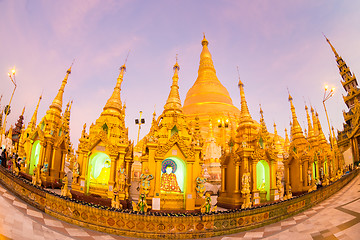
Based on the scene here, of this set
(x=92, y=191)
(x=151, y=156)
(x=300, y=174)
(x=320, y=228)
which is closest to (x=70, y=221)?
(x=151, y=156)

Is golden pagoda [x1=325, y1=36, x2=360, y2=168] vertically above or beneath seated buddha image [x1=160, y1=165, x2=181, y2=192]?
above

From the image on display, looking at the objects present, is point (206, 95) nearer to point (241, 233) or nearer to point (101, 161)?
point (101, 161)

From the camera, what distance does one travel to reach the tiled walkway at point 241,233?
6.18 meters

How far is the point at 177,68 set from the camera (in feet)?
48.5

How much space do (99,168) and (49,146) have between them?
18.0ft

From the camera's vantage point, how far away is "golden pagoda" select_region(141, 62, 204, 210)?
10.7 m

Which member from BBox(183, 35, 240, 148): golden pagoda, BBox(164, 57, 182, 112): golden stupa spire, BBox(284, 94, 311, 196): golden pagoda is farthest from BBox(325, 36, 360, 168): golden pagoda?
BBox(164, 57, 182, 112): golden stupa spire

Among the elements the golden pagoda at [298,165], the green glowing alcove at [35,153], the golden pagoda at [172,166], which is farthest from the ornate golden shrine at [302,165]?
the green glowing alcove at [35,153]

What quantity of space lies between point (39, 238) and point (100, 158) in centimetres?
919

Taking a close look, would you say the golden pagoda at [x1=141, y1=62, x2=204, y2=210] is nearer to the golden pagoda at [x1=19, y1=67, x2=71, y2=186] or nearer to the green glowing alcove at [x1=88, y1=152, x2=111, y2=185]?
the green glowing alcove at [x1=88, y1=152, x2=111, y2=185]

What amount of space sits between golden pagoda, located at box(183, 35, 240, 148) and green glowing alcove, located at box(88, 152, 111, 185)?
2025 centimetres

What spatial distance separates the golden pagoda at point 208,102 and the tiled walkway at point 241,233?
22754 millimetres

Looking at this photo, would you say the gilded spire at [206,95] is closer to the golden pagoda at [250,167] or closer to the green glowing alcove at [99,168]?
the golden pagoda at [250,167]

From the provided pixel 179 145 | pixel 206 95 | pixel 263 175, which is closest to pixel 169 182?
pixel 179 145
